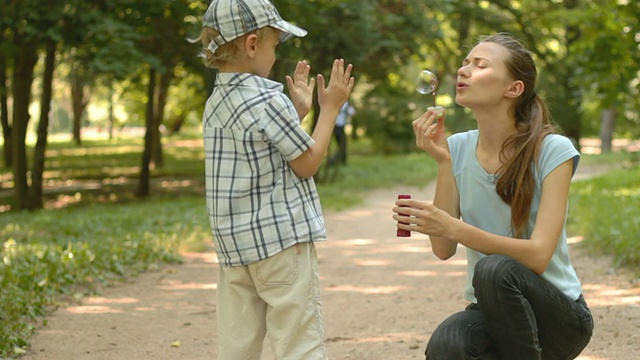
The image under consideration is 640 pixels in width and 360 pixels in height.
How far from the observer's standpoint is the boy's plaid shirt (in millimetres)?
3219

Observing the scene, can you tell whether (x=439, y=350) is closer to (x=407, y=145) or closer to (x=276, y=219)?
(x=276, y=219)

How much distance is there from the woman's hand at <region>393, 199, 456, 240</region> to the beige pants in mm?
457

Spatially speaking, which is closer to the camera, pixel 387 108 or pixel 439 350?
pixel 439 350

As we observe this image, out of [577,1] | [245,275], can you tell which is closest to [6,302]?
[245,275]

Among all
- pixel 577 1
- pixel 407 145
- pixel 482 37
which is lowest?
pixel 407 145

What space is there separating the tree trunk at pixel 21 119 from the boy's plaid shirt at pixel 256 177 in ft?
40.8

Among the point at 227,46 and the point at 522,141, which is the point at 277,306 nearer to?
the point at 227,46

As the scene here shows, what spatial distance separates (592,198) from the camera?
11586 mm

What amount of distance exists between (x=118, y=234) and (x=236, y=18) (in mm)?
6792

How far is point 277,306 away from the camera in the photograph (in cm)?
326

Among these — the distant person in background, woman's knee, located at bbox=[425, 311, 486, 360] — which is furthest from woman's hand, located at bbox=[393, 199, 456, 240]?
the distant person in background

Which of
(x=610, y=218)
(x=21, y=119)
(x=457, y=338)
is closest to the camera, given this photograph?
(x=457, y=338)

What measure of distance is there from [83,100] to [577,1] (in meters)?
24.2

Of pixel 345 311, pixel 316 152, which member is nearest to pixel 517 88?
pixel 316 152
